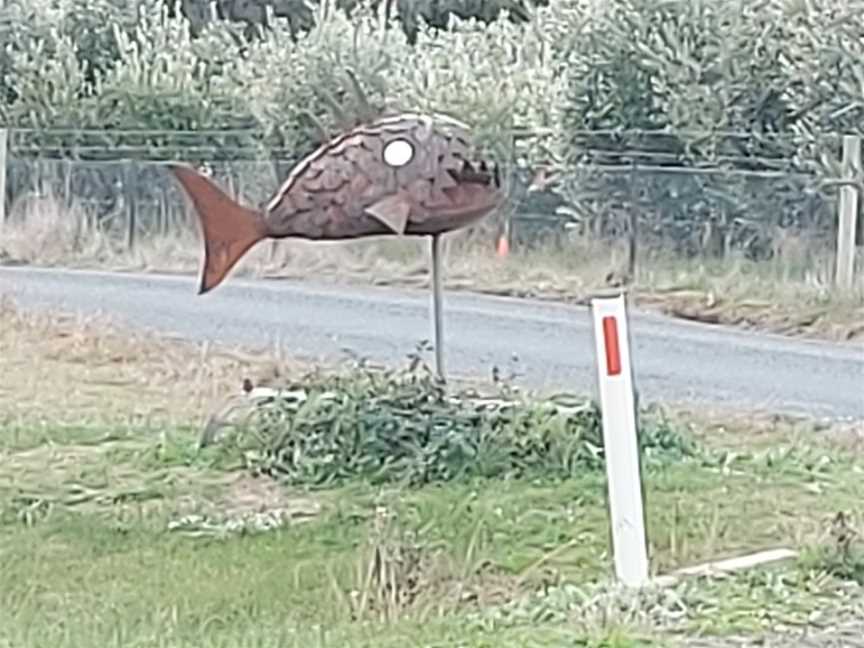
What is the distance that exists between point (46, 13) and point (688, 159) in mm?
11178

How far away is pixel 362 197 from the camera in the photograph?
996 centimetres

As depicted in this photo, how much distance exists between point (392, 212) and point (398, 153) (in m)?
0.34

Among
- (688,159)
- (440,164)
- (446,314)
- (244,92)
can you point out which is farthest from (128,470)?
(244,92)

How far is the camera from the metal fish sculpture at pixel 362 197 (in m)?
9.95

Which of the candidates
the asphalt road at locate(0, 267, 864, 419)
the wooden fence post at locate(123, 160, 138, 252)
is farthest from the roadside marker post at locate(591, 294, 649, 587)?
the wooden fence post at locate(123, 160, 138, 252)

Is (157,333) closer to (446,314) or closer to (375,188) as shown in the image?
(446,314)

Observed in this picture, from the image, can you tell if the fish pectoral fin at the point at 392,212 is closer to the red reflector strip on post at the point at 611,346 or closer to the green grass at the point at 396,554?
the green grass at the point at 396,554

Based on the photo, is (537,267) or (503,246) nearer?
(537,267)

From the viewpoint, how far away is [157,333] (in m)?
16.5

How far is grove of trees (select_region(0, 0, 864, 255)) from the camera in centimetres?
2005

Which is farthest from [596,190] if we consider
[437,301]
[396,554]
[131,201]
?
[396,554]

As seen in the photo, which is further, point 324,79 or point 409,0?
point 409,0

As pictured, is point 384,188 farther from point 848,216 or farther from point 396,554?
point 848,216

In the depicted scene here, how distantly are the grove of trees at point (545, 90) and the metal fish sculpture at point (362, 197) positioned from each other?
5.73 metres
